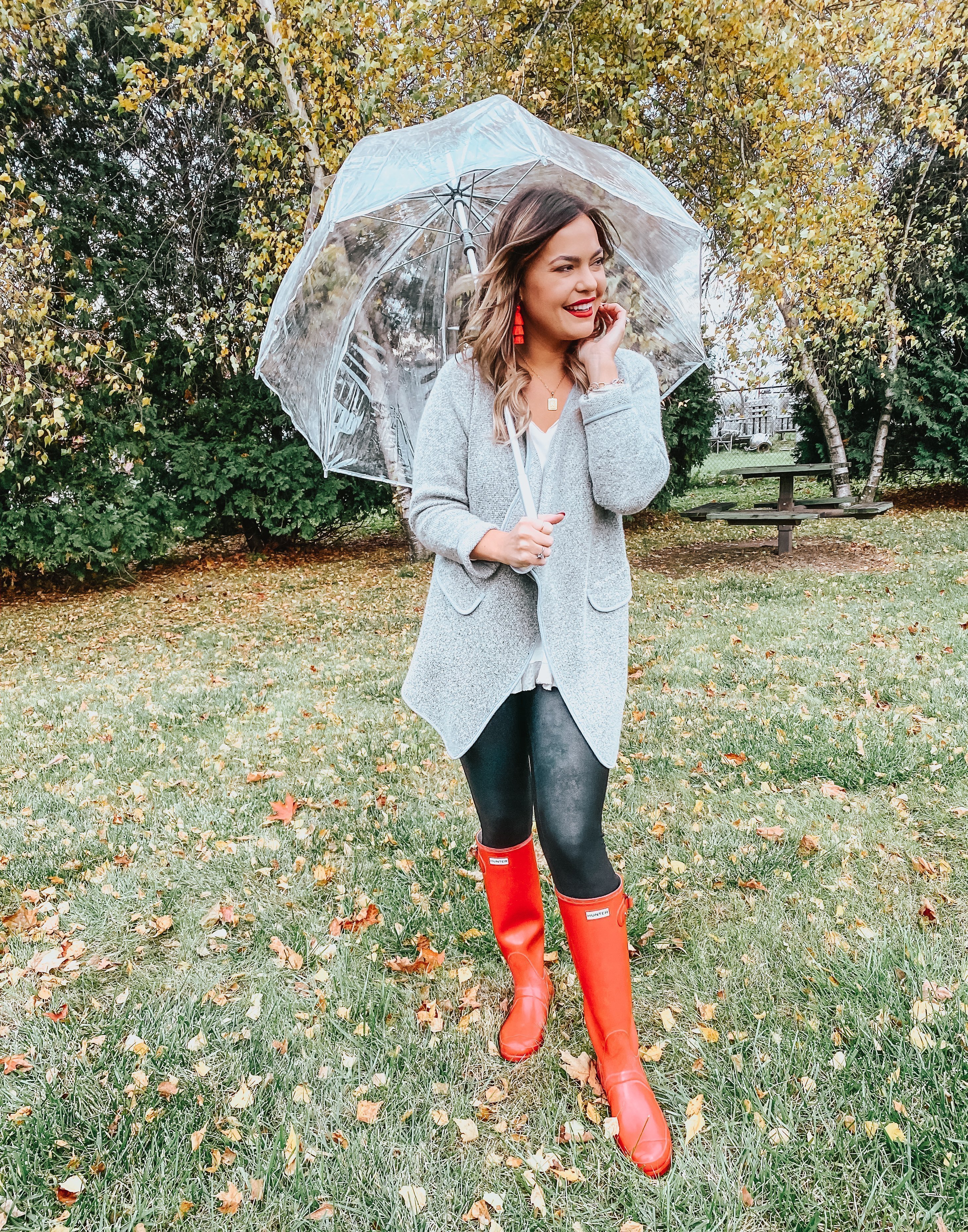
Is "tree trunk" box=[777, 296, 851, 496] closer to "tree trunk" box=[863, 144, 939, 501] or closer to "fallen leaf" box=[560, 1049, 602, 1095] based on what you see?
"tree trunk" box=[863, 144, 939, 501]

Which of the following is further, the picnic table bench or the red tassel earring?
the picnic table bench

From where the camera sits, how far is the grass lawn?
1861 mm

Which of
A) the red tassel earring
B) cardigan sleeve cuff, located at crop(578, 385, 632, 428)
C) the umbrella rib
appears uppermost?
the umbrella rib

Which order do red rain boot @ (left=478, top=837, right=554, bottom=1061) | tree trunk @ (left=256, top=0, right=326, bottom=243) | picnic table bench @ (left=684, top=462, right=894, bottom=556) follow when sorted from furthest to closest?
picnic table bench @ (left=684, top=462, right=894, bottom=556) → tree trunk @ (left=256, top=0, right=326, bottom=243) → red rain boot @ (left=478, top=837, right=554, bottom=1061)

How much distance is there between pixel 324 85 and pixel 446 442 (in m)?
7.52

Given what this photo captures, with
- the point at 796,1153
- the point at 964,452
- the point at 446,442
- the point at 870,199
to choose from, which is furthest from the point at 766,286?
the point at 964,452

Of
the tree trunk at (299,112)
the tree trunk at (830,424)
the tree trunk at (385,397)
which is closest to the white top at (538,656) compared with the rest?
the tree trunk at (385,397)

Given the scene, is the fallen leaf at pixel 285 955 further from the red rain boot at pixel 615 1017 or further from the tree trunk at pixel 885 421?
the tree trunk at pixel 885 421

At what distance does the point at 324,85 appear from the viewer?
Answer: 770 cm

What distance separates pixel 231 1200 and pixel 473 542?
1566 millimetres

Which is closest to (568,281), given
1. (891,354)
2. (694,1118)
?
(694,1118)

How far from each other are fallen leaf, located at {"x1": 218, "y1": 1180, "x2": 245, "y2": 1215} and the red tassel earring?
2016 millimetres

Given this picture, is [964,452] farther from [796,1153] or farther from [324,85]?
[796,1153]

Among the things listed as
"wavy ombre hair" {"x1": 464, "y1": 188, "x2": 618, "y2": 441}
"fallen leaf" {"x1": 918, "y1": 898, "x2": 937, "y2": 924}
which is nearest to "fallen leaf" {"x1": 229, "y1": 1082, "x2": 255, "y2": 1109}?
"wavy ombre hair" {"x1": 464, "y1": 188, "x2": 618, "y2": 441}
